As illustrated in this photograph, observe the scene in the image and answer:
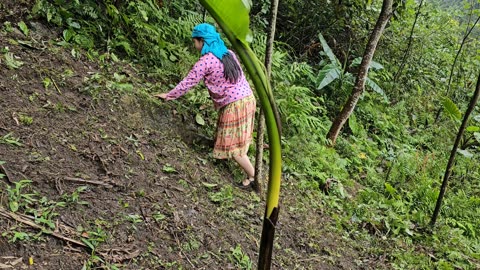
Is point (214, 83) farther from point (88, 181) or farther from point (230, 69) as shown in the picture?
point (88, 181)

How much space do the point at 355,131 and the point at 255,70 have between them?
5.48 metres

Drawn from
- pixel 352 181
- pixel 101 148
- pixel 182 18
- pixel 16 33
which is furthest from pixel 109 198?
pixel 182 18

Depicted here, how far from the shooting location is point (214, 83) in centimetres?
405

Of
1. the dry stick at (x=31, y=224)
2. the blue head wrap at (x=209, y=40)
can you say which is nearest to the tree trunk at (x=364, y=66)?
the blue head wrap at (x=209, y=40)

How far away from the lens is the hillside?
256 centimetres

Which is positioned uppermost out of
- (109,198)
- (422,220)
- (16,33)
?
(16,33)

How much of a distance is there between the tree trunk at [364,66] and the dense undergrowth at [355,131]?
21cm

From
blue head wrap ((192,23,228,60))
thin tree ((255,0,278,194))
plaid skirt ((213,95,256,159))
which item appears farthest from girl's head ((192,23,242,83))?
thin tree ((255,0,278,194))

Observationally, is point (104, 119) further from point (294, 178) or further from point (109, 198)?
point (294, 178)

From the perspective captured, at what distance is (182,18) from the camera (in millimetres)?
6105

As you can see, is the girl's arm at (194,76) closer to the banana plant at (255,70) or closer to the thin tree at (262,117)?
the thin tree at (262,117)

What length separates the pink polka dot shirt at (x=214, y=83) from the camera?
394 centimetres

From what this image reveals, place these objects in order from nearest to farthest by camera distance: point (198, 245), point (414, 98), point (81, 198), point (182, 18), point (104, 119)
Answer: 1. point (81, 198)
2. point (198, 245)
3. point (104, 119)
4. point (182, 18)
5. point (414, 98)

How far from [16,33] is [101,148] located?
1.60 m
